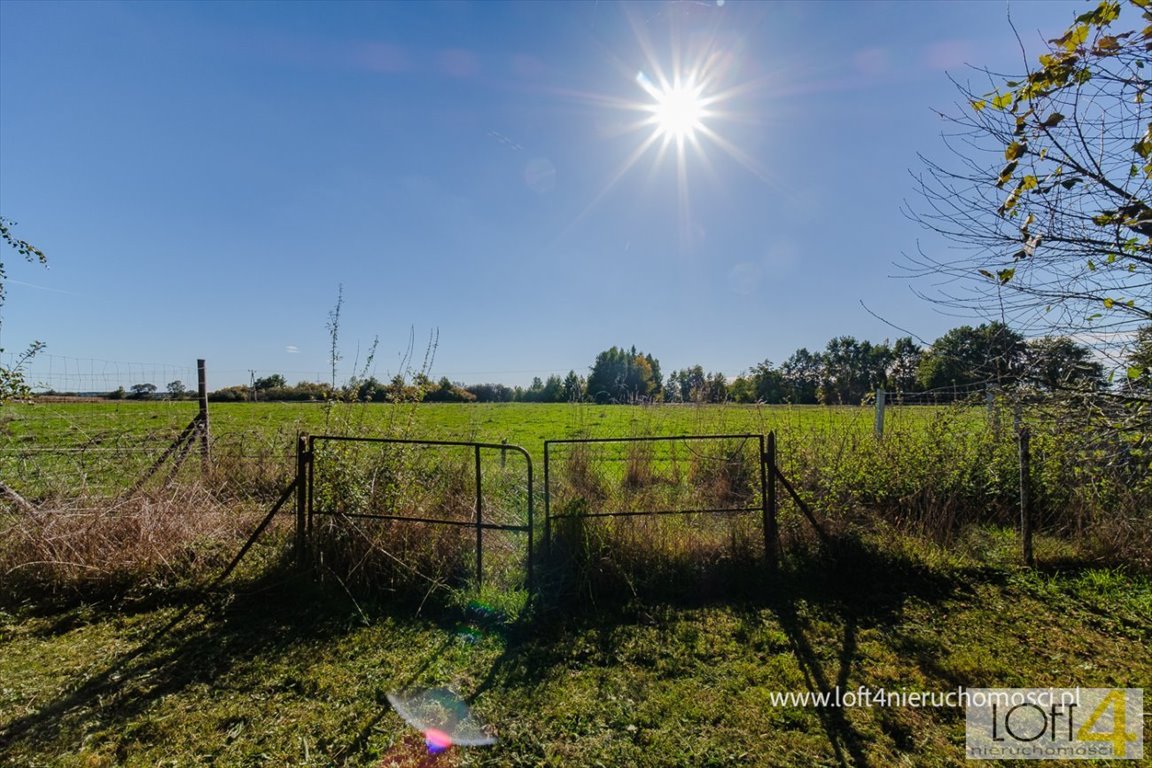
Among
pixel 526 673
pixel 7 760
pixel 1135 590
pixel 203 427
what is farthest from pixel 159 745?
pixel 1135 590

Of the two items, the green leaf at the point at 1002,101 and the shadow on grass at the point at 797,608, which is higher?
the green leaf at the point at 1002,101

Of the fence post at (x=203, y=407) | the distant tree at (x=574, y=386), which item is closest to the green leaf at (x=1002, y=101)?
the distant tree at (x=574, y=386)

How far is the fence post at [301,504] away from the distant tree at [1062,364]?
5535 mm

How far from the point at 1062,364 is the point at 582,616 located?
3.90 metres

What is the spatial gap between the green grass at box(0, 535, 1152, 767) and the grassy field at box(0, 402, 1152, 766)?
0.7 inches

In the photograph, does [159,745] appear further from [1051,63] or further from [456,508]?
[1051,63]

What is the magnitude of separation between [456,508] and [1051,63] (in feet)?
16.4

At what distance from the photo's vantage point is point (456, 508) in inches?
183

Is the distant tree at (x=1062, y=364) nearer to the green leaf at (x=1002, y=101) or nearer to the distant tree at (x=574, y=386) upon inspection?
the green leaf at (x=1002, y=101)

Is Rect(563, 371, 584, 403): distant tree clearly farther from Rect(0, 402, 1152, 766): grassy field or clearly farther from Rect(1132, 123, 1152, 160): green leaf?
Rect(1132, 123, 1152, 160): green leaf

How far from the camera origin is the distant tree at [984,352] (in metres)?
3.25

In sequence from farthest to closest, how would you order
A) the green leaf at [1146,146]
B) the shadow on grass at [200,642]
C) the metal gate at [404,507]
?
1. the metal gate at [404,507]
2. the shadow on grass at [200,642]
3. the green leaf at [1146,146]

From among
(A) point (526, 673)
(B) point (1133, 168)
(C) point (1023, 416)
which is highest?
(B) point (1133, 168)

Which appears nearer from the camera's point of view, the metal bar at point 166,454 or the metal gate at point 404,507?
the metal gate at point 404,507
